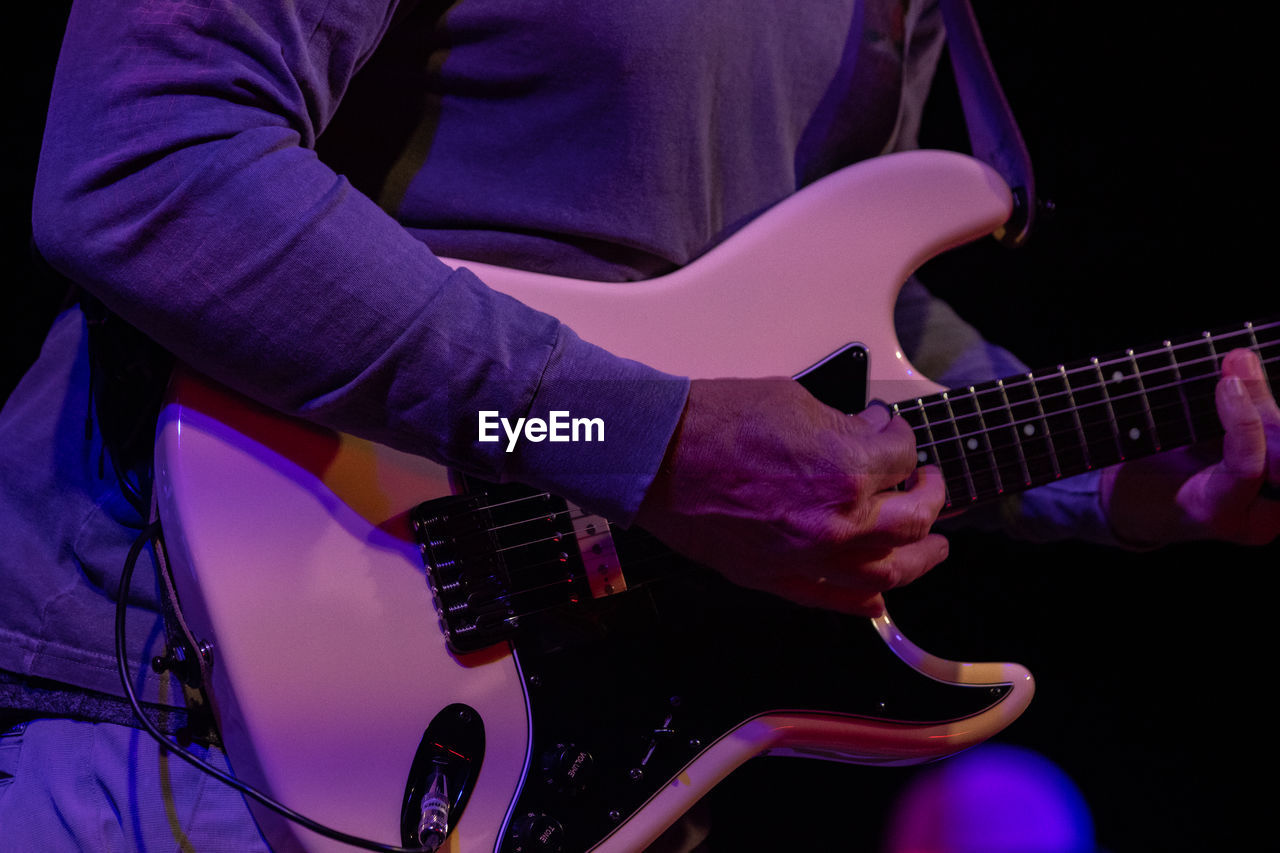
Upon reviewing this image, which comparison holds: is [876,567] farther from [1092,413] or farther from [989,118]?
[989,118]

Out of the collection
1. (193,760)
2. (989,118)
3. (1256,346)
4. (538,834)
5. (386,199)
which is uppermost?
(989,118)

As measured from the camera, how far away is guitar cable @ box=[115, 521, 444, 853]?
62 cm

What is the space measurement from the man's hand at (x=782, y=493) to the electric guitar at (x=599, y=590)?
74 mm

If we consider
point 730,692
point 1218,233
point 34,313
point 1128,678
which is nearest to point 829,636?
point 730,692

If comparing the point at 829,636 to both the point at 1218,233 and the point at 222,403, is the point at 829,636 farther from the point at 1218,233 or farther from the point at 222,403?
the point at 1218,233

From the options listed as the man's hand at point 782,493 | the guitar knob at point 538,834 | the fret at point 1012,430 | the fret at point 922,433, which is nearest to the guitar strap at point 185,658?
the guitar knob at point 538,834

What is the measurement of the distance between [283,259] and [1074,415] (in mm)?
901

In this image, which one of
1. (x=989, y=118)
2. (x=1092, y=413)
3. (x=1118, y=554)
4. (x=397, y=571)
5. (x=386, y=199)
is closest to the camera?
(x=397, y=571)

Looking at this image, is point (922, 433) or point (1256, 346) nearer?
point (922, 433)

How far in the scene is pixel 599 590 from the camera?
771mm

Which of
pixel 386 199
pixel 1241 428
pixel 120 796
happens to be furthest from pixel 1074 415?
pixel 120 796

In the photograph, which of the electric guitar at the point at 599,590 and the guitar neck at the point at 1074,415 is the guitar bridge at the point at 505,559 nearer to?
the electric guitar at the point at 599,590

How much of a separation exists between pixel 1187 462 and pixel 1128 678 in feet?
1.95

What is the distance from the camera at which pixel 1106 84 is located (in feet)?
4.35
